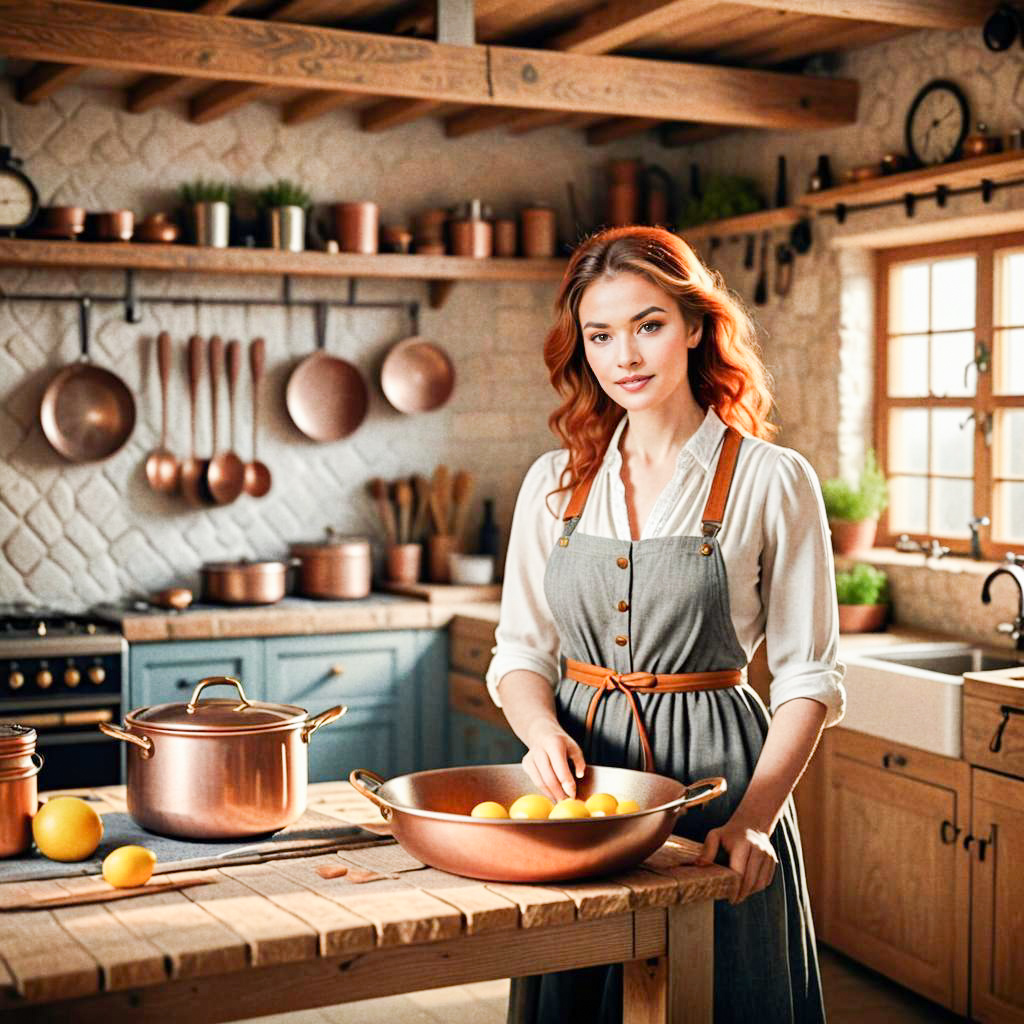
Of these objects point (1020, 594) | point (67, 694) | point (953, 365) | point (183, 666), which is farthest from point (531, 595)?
point (953, 365)

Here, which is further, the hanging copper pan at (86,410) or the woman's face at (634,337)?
the hanging copper pan at (86,410)

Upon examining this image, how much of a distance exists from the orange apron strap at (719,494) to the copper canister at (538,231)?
4.00 metres

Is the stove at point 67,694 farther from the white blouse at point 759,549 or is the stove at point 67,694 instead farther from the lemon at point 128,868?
the lemon at point 128,868

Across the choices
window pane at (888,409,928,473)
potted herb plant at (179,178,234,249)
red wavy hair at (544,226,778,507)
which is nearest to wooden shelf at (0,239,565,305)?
potted herb plant at (179,178,234,249)

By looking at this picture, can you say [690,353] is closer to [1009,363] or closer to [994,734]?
[994,734]

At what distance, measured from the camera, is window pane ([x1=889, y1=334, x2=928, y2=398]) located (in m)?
5.47

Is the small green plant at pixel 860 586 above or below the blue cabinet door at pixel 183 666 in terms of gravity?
above

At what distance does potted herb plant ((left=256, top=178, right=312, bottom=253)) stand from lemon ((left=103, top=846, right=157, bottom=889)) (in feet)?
13.6

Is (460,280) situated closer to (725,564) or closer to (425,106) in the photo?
(425,106)

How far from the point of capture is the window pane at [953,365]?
5.22m

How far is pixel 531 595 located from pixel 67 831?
2.91 feet

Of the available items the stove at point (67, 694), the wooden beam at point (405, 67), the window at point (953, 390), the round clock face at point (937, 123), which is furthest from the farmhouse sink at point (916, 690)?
the stove at point (67, 694)

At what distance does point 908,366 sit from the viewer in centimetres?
555

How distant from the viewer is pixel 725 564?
93.7 inches
